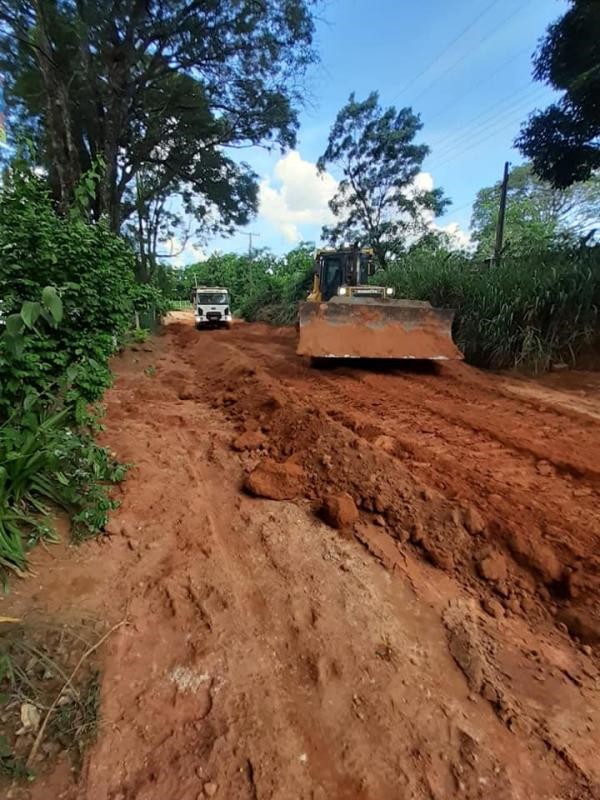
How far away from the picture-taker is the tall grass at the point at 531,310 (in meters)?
7.71

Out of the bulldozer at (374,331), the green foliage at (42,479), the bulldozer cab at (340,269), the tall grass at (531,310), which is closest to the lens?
the green foliage at (42,479)

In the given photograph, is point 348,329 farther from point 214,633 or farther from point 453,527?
point 214,633

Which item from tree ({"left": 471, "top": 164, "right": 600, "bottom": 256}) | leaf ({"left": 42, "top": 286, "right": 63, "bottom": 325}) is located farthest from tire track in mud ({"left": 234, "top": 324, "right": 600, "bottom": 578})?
tree ({"left": 471, "top": 164, "right": 600, "bottom": 256})

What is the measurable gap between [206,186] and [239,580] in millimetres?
17736

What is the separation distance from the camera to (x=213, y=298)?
64.4ft

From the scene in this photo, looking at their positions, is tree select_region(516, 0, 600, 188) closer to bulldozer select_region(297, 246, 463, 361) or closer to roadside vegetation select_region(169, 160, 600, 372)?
roadside vegetation select_region(169, 160, 600, 372)

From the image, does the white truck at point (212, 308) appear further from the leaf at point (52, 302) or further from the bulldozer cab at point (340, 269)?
the leaf at point (52, 302)

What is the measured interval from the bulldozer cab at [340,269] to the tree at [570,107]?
432 cm

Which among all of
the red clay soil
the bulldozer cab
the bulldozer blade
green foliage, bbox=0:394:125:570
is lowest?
the red clay soil

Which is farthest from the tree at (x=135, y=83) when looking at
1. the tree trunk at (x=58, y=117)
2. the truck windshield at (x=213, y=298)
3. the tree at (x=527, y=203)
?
the tree at (x=527, y=203)

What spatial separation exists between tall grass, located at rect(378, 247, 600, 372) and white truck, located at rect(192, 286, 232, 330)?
12041mm

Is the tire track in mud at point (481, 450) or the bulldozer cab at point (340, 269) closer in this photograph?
the tire track in mud at point (481, 450)

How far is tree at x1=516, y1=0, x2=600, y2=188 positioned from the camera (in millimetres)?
8352

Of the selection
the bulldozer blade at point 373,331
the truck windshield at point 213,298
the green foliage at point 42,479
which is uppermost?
the truck windshield at point 213,298
